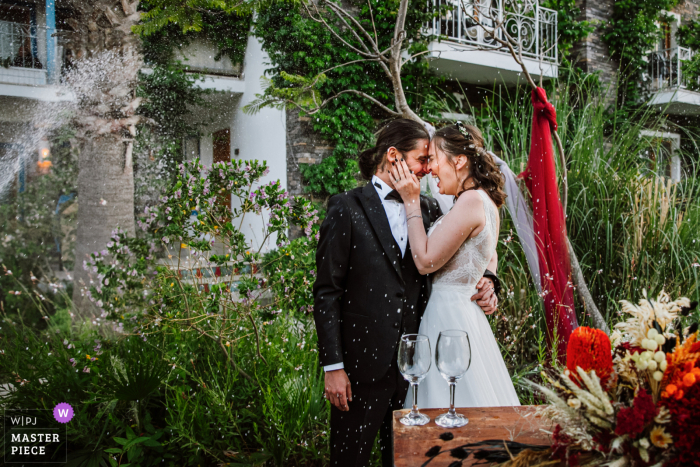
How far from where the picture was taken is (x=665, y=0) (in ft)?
21.5

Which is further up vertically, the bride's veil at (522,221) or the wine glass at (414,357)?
the bride's veil at (522,221)

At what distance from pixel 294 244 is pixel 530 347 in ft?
5.62

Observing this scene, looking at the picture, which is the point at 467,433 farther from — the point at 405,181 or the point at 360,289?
the point at 405,181

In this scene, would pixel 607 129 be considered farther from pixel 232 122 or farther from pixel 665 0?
pixel 232 122

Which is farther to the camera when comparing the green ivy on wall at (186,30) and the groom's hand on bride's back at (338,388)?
the green ivy on wall at (186,30)

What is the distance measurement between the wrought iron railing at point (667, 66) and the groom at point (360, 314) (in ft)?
24.1

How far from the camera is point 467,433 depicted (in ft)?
3.52

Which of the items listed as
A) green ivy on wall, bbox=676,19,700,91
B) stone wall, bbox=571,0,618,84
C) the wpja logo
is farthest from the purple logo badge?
green ivy on wall, bbox=676,19,700,91

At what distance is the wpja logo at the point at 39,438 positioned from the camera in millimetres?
2025

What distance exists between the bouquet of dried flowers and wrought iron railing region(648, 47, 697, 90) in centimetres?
781

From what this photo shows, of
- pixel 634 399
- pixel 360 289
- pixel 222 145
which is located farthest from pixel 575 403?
pixel 222 145

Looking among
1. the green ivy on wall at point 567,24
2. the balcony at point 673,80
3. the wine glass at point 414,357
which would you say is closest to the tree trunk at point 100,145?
the wine glass at point 414,357

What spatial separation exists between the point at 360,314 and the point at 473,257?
0.48 meters

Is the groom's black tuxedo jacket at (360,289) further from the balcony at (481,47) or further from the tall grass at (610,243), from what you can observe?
the balcony at (481,47)
